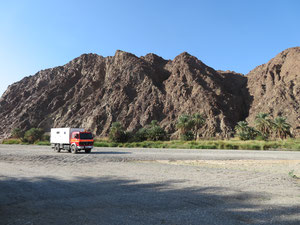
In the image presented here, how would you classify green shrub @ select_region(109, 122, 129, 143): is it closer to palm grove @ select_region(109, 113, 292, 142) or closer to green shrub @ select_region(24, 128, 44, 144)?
palm grove @ select_region(109, 113, 292, 142)

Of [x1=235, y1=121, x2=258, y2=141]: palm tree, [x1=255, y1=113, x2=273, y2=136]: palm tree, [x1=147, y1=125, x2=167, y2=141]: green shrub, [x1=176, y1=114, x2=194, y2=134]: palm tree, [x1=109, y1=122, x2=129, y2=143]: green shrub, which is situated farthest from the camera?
[x1=109, y1=122, x2=129, y2=143]: green shrub

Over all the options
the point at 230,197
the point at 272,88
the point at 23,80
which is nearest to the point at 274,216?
the point at 230,197

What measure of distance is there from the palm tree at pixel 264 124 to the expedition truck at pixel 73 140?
5057cm

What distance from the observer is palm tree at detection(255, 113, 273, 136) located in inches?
2502

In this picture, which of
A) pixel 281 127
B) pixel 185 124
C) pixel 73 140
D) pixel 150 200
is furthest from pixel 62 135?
pixel 281 127

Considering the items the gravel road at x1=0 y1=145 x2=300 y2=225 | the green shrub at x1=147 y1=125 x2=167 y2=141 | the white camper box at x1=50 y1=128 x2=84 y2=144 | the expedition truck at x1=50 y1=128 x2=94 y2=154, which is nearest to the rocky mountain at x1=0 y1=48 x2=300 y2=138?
the green shrub at x1=147 y1=125 x2=167 y2=141

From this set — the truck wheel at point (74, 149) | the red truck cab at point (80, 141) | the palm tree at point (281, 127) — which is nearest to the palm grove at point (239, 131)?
the palm tree at point (281, 127)

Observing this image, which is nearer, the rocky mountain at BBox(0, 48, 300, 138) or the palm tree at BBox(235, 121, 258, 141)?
the palm tree at BBox(235, 121, 258, 141)

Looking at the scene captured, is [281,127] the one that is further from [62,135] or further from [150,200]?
[150,200]

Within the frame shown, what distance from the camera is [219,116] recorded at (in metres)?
85.0

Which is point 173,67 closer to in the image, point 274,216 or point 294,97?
point 294,97

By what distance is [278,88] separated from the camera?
86.9 metres

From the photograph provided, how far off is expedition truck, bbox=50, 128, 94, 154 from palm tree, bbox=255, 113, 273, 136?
50566 millimetres

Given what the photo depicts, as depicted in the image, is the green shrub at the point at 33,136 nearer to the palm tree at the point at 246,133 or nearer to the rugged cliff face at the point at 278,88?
the palm tree at the point at 246,133
